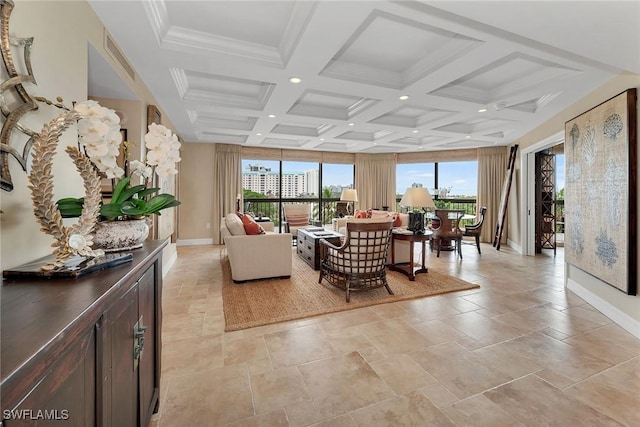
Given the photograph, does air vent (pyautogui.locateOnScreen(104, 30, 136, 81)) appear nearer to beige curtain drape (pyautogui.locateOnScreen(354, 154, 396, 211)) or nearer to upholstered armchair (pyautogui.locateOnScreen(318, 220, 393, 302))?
upholstered armchair (pyautogui.locateOnScreen(318, 220, 393, 302))

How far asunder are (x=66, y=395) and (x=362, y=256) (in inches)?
109

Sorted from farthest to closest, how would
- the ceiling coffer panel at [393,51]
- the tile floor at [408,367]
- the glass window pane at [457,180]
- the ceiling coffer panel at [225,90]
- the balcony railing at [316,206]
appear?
1. the glass window pane at [457,180]
2. the balcony railing at [316,206]
3. the ceiling coffer panel at [225,90]
4. the ceiling coffer panel at [393,51]
5. the tile floor at [408,367]

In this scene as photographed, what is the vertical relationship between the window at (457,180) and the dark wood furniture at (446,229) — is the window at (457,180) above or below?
above

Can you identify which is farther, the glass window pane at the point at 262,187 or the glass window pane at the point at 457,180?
the glass window pane at the point at 457,180

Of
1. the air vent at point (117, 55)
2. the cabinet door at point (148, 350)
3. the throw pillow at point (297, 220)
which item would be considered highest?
the air vent at point (117, 55)

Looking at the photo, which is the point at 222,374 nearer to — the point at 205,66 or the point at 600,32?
the point at 205,66

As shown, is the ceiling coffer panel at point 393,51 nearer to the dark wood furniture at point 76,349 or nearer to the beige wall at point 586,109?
the beige wall at point 586,109

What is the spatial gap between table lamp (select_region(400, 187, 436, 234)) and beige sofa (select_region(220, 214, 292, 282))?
5.86 ft

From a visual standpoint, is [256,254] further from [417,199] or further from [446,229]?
[446,229]

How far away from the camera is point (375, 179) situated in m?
8.31

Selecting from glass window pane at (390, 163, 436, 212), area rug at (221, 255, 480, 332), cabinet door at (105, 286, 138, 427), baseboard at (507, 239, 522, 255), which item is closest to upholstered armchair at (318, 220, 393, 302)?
area rug at (221, 255, 480, 332)

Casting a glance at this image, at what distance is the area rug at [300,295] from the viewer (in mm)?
2807

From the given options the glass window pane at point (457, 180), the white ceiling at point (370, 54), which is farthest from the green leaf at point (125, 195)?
the glass window pane at point (457, 180)

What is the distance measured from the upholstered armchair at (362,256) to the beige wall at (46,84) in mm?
2354
